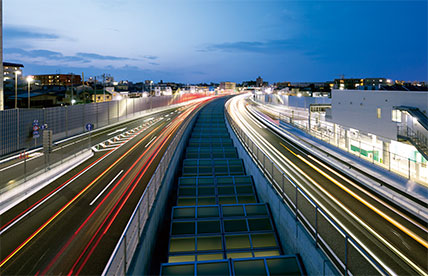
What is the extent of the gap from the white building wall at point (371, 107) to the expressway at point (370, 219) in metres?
11.6

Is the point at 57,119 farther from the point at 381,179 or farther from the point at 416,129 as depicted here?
the point at 416,129

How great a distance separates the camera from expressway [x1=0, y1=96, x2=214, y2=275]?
30.1 ft

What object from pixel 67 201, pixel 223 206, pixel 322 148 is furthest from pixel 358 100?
pixel 67 201

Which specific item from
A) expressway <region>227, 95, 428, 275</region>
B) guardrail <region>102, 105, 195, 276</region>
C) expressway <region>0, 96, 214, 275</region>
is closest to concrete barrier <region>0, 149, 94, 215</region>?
expressway <region>0, 96, 214, 275</region>

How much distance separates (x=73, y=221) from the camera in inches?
472

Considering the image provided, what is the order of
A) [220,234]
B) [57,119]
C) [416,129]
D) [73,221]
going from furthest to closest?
[57,119], [416,129], [220,234], [73,221]

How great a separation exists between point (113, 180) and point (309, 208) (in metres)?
12.6

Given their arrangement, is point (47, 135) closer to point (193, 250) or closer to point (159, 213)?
point (159, 213)

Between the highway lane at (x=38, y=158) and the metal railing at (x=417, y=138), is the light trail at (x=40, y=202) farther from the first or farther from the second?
the metal railing at (x=417, y=138)

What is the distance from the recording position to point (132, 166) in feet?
68.3

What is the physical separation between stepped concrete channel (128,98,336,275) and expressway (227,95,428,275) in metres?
2.18

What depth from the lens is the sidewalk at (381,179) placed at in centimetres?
1302

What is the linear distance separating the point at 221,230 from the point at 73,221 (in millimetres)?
7204

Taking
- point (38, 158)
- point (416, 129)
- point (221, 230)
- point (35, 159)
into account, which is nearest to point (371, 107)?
point (416, 129)
